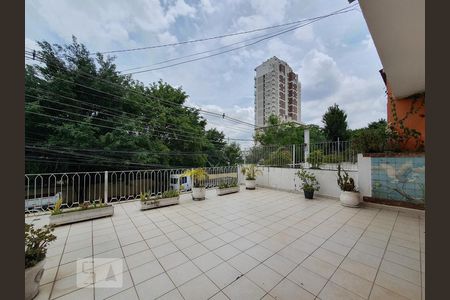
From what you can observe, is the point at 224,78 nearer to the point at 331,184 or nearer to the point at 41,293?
the point at 331,184

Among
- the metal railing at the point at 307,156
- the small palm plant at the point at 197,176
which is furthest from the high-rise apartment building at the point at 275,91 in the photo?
the small palm plant at the point at 197,176

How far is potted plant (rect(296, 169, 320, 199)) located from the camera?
5422 mm

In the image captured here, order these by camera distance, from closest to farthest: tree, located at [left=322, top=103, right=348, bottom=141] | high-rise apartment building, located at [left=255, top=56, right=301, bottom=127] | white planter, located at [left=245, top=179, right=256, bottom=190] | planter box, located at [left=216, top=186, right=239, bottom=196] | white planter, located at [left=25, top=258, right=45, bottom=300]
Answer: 1. white planter, located at [left=25, top=258, right=45, bottom=300]
2. planter box, located at [left=216, top=186, right=239, bottom=196]
3. white planter, located at [left=245, top=179, right=256, bottom=190]
4. tree, located at [left=322, top=103, right=348, bottom=141]
5. high-rise apartment building, located at [left=255, top=56, right=301, bottom=127]

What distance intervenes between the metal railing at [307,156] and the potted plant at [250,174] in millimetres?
445

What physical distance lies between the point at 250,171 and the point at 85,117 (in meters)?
9.37

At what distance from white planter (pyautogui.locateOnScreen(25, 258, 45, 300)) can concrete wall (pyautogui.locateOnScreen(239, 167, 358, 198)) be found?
20.9 ft

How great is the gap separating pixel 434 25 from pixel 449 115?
0.27 meters

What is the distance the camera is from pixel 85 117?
9344 millimetres

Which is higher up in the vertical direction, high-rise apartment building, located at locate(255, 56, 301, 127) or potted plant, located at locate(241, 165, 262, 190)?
high-rise apartment building, located at locate(255, 56, 301, 127)

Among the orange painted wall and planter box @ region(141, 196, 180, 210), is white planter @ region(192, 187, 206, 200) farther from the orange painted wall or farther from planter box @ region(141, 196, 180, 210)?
the orange painted wall

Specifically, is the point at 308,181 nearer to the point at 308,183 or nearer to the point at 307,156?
the point at 308,183

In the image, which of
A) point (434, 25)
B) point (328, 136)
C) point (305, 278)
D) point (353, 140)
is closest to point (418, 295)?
point (305, 278)

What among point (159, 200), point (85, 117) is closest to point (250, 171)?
point (159, 200)

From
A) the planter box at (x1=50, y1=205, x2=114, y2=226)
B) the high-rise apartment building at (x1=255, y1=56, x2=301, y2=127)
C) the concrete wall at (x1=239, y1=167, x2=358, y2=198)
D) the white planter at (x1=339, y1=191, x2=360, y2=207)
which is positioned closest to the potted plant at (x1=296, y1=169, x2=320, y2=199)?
the concrete wall at (x1=239, y1=167, x2=358, y2=198)
